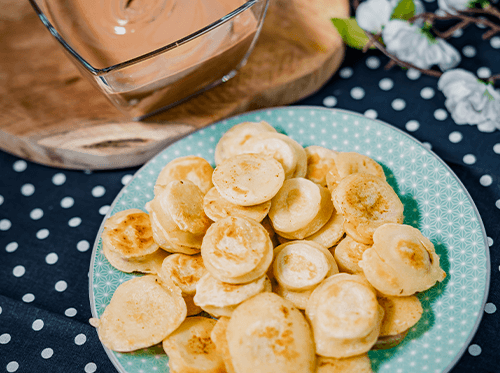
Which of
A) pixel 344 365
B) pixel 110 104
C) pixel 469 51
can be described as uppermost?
pixel 469 51

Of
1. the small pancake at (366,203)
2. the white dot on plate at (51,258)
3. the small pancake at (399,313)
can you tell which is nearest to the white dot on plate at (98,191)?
the white dot on plate at (51,258)

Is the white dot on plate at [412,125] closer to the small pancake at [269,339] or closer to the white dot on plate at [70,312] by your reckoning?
the small pancake at [269,339]

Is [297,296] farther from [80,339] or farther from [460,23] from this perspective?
[460,23]

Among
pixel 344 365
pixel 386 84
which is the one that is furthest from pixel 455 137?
pixel 344 365

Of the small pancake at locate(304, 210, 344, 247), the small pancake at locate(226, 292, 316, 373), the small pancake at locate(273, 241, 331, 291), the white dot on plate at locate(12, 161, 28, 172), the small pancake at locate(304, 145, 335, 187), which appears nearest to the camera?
the small pancake at locate(226, 292, 316, 373)

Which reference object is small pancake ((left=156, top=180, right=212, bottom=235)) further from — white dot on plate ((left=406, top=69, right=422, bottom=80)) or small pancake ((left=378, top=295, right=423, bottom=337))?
white dot on plate ((left=406, top=69, right=422, bottom=80))

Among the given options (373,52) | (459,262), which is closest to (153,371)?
(459,262)

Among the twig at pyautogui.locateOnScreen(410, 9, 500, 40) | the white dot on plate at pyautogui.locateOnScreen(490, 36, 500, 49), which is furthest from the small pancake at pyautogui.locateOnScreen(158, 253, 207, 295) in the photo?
the white dot on plate at pyautogui.locateOnScreen(490, 36, 500, 49)
